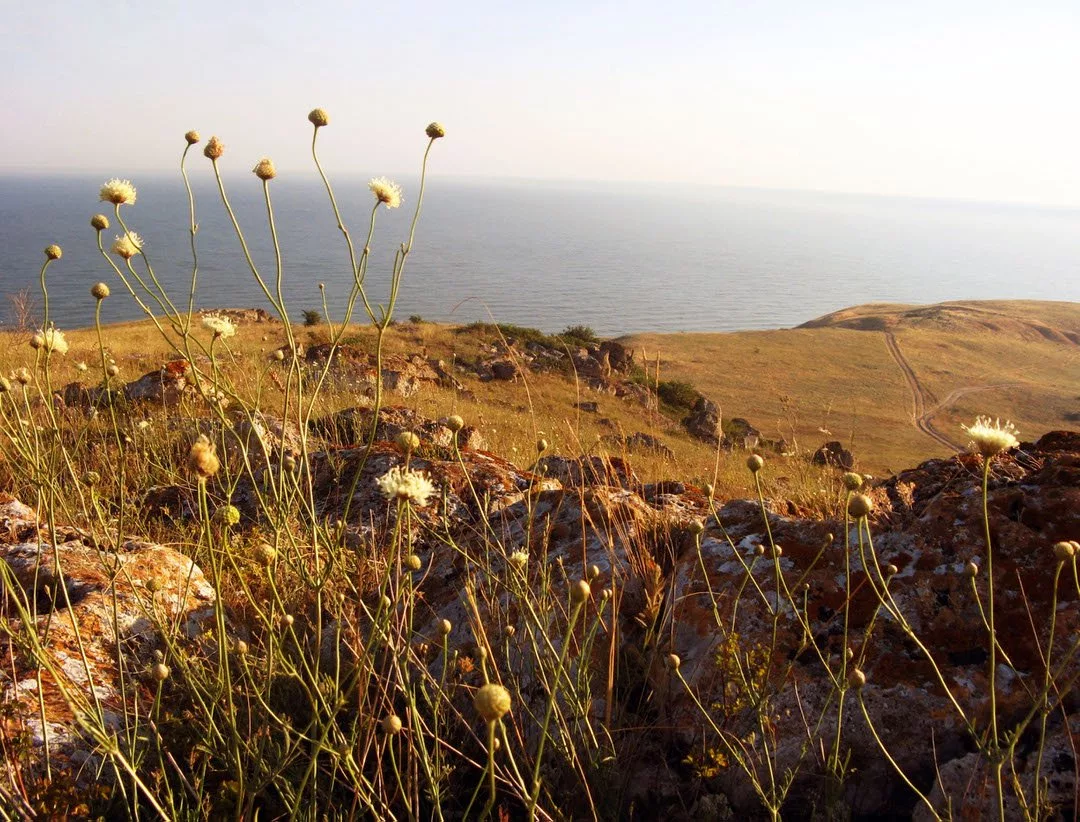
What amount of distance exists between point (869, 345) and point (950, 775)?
145ft

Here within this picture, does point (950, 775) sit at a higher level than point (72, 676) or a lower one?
higher

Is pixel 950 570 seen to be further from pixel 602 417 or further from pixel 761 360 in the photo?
pixel 761 360

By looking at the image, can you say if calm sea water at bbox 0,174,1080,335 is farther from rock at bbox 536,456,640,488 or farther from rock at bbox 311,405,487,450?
rock at bbox 536,456,640,488

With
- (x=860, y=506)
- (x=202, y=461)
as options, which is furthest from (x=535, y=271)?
(x=202, y=461)

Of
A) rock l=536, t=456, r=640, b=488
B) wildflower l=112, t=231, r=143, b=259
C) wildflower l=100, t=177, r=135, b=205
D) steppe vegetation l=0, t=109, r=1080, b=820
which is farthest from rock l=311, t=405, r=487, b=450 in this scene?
wildflower l=112, t=231, r=143, b=259

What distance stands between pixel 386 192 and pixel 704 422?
766 inches

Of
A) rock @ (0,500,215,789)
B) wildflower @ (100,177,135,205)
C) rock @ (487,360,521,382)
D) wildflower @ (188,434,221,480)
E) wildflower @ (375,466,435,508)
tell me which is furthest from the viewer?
rock @ (487,360,521,382)

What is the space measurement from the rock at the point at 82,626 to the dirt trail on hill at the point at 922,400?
24227mm

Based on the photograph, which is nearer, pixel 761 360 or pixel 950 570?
pixel 950 570

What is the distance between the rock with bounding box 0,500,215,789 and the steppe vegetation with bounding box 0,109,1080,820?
14mm

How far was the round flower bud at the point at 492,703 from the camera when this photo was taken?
1158 mm

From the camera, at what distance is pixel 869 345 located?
41594 millimetres

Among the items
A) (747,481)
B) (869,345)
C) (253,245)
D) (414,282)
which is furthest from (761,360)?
(253,245)

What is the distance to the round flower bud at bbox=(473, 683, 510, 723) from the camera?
1.16 metres
